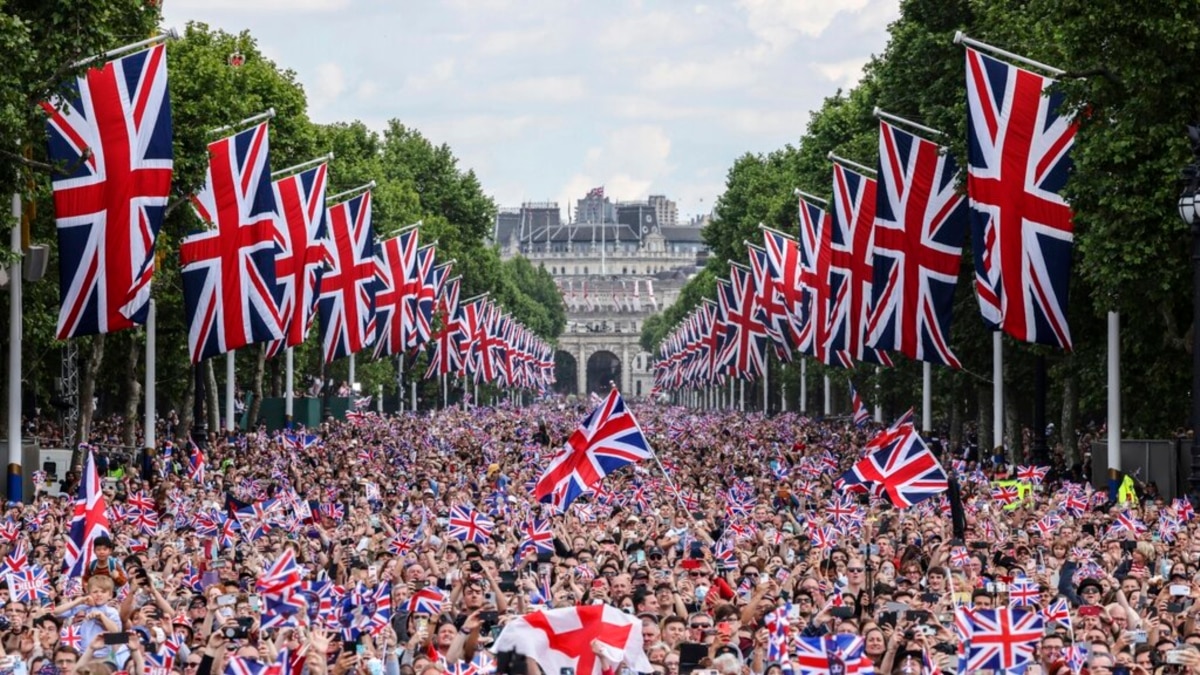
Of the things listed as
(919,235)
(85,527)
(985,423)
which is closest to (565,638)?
(85,527)

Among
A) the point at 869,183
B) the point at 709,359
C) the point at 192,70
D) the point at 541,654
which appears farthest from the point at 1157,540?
the point at 709,359

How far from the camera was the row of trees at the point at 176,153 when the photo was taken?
107ft

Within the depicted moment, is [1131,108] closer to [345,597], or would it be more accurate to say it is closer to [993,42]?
[993,42]

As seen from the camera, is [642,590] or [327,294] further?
[327,294]

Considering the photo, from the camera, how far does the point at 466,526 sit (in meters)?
26.7

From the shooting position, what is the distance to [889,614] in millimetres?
19328

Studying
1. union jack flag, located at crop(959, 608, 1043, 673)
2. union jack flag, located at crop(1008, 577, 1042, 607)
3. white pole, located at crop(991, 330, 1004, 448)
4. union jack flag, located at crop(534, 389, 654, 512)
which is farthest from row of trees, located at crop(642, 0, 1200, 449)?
union jack flag, located at crop(959, 608, 1043, 673)

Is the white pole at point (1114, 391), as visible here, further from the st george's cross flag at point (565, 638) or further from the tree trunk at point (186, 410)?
the tree trunk at point (186, 410)

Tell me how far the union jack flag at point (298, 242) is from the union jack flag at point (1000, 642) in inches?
1260

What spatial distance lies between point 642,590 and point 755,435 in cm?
5534

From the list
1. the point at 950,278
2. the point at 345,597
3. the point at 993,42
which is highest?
the point at 993,42

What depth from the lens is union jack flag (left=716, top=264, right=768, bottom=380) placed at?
81.4 meters

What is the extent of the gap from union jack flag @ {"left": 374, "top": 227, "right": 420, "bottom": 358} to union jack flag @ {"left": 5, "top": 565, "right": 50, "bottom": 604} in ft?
143

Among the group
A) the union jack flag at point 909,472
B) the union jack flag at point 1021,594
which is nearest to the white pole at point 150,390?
the union jack flag at point 909,472
